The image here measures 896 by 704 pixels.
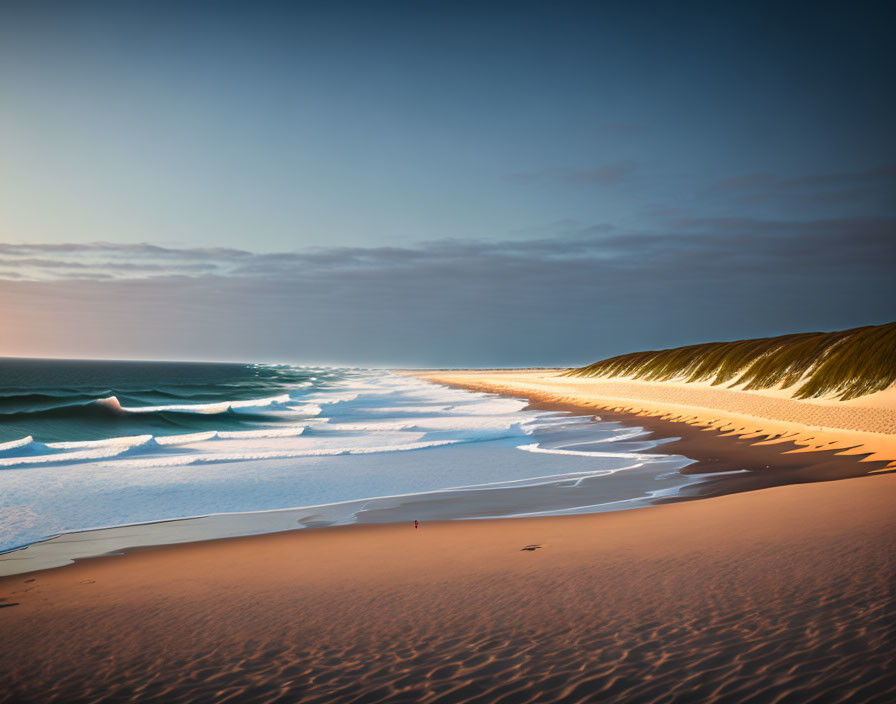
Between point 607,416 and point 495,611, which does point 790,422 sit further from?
point 495,611

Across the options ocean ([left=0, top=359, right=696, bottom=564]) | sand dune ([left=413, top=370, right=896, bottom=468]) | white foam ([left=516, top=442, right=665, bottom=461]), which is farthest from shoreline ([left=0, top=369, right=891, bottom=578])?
white foam ([left=516, top=442, right=665, bottom=461])

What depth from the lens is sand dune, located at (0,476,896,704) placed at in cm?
430

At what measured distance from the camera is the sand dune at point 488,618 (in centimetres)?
430

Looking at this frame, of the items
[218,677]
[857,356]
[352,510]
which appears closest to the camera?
[218,677]

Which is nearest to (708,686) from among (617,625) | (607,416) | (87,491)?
(617,625)

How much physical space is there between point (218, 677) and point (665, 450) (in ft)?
54.5

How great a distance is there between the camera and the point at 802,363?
115 ft

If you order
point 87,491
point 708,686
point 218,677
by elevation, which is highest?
point 87,491

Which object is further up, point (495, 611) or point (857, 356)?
point (857, 356)

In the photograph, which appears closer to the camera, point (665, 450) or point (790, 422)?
point (665, 450)

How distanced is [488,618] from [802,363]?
3619 cm

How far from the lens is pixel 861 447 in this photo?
1551 centimetres

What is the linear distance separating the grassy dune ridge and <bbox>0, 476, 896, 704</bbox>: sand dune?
855 inches

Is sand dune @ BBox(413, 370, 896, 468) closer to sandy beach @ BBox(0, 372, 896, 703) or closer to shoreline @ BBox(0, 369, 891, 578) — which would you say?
shoreline @ BBox(0, 369, 891, 578)
